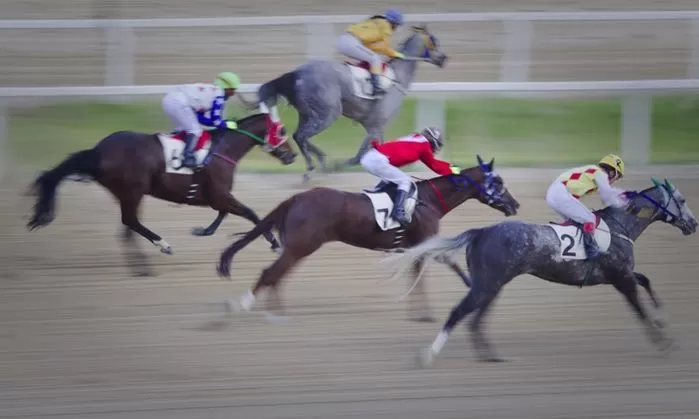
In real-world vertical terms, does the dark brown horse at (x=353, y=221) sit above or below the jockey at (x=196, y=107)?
below

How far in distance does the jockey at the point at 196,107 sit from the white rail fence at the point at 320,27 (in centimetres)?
412

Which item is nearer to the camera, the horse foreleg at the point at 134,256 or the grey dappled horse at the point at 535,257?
the grey dappled horse at the point at 535,257

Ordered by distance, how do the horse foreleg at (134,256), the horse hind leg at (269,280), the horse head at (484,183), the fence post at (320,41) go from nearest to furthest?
1. the horse hind leg at (269,280)
2. the horse head at (484,183)
3. the horse foreleg at (134,256)
4. the fence post at (320,41)

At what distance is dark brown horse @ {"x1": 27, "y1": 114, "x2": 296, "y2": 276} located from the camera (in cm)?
1071

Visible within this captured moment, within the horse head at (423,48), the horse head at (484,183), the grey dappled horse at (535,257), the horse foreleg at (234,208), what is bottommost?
the horse foreleg at (234,208)

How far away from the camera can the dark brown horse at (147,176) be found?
10.7 metres

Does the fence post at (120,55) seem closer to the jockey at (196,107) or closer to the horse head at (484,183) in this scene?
the jockey at (196,107)

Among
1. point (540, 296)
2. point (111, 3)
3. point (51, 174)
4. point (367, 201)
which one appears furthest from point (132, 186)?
point (111, 3)

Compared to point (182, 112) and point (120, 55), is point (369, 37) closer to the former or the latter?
point (120, 55)

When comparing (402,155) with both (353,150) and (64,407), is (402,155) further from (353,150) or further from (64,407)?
(353,150)

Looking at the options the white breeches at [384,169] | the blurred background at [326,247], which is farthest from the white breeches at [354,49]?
the white breeches at [384,169]

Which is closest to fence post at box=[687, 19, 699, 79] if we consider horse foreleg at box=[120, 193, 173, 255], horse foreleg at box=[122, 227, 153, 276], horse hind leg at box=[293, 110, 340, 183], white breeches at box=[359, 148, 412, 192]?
horse hind leg at box=[293, 110, 340, 183]

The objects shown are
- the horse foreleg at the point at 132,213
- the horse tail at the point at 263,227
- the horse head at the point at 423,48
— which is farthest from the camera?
the horse head at the point at 423,48

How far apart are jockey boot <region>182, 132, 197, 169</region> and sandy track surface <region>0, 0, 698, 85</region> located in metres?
4.75
